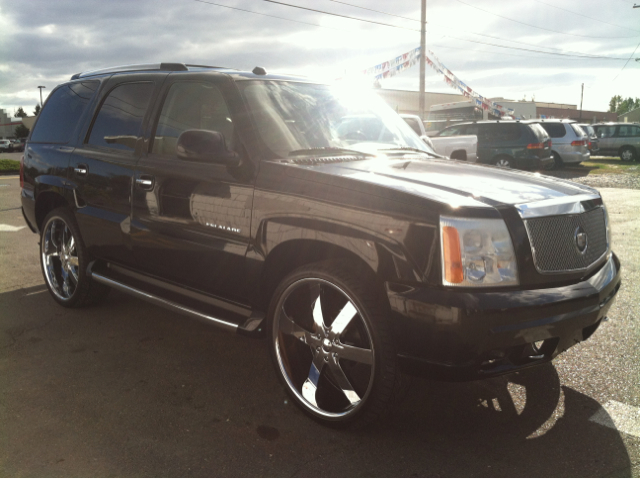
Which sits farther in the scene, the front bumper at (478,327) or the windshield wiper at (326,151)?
the windshield wiper at (326,151)

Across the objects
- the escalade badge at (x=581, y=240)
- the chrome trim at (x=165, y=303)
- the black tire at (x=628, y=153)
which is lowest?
the black tire at (x=628, y=153)

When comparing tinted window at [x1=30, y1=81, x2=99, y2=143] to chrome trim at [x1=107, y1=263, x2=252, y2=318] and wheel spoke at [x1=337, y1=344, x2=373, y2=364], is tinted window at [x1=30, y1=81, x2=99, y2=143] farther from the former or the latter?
wheel spoke at [x1=337, y1=344, x2=373, y2=364]

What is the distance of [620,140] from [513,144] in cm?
1267

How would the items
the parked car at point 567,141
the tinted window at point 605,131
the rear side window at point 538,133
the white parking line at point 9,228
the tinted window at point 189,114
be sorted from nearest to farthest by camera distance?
the tinted window at point 189,114 → the white parking line at point 9,228 → the rear side window at point 538,133 → the parked car at point 567,141 → the tinted window at point 605,131

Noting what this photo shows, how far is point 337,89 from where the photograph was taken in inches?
169

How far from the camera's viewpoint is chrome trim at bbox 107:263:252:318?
3.52 meters

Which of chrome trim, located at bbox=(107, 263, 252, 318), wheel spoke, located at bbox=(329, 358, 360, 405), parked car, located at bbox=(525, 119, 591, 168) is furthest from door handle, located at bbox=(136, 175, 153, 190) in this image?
parked car, located at bbox=(525, 119, 591, 168)

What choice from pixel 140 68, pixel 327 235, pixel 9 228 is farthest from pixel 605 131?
pixel 327 235

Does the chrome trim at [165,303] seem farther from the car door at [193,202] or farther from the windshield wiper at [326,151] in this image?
the windshield wiper at [326,151]

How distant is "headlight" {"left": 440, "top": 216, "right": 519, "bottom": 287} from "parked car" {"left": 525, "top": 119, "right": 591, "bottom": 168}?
19.8m

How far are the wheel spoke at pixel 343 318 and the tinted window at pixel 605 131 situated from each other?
1150 inches

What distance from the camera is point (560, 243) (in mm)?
2949

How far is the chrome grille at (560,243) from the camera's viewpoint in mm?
2836

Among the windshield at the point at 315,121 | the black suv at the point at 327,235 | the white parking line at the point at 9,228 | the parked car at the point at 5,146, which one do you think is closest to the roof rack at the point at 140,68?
the black suv at the point at 327,235
